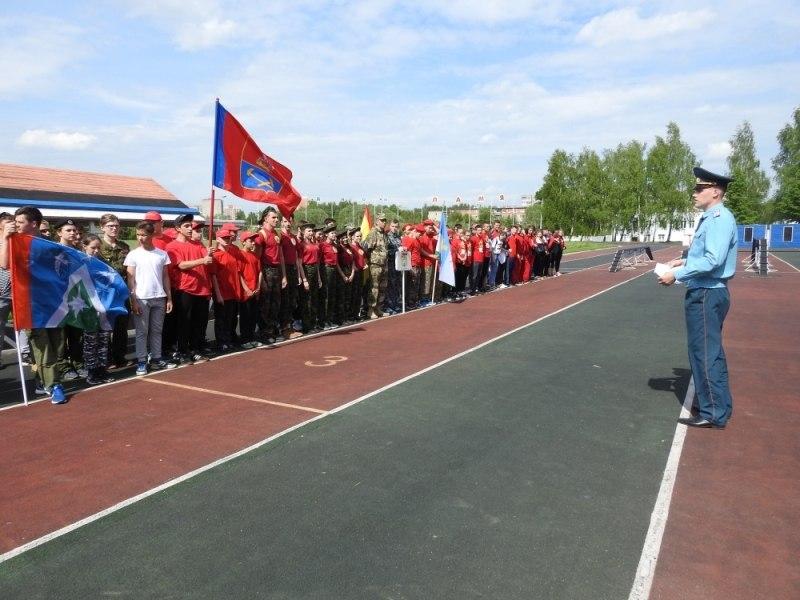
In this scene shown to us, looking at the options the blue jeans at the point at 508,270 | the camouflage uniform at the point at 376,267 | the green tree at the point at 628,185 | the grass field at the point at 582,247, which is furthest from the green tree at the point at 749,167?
the camouflage uniform at the point at 376,267

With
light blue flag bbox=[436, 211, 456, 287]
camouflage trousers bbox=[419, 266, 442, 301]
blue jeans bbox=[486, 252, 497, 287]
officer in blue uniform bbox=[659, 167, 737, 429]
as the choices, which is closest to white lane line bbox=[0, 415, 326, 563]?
officer in blue uniform bbox=[659, 167, 737, 429]

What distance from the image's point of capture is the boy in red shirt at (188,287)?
26.6 ft

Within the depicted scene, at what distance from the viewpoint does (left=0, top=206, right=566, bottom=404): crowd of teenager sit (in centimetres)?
730

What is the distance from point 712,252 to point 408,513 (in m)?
3.62

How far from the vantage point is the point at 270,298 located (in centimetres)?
983

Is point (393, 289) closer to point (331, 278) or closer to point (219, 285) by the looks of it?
point (331, 278)

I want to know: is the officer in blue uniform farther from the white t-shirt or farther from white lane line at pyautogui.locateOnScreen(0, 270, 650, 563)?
the white t-shirt

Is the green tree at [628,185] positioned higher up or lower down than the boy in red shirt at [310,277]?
higher up

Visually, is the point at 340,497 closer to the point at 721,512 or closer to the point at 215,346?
the point at 721,512

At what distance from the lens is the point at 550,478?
14.4ft

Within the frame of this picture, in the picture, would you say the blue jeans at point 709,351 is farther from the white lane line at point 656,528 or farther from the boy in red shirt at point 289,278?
the boy in red shirt at point 289,278

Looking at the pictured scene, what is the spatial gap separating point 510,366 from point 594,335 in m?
3.15


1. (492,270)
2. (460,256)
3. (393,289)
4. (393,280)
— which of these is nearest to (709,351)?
(393,289)

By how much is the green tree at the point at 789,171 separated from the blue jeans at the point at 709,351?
239ft
